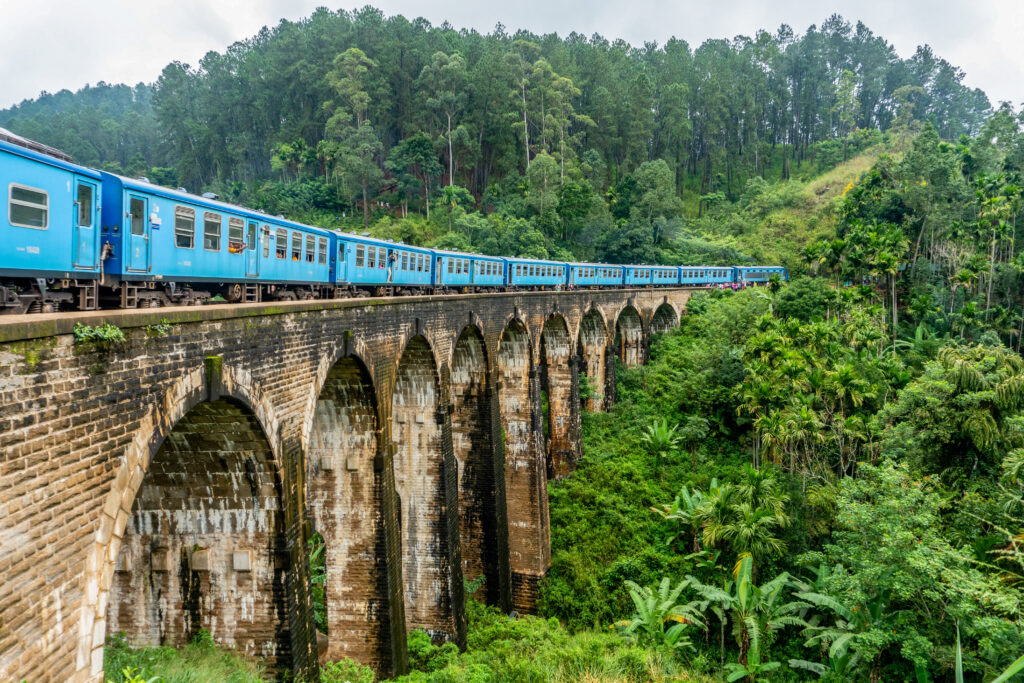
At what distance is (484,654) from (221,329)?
11751 mm

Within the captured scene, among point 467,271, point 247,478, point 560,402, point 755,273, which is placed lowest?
point 560,402

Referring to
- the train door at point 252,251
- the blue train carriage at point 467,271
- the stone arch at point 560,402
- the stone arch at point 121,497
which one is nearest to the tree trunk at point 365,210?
the stone arch at point 560,402

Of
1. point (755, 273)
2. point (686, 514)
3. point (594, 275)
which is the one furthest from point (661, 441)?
point (755, 273)

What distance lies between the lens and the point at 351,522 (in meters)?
13.3

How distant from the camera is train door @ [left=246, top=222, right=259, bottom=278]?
10914 millimetres

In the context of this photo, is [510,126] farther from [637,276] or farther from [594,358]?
[594,358]

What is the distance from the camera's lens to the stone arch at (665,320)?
42375 millimetres

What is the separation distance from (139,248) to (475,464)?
13.4m

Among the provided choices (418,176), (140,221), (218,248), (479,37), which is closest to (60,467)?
(140,221)

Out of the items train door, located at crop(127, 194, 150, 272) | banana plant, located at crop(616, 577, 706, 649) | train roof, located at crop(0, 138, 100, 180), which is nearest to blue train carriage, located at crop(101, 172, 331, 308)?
train door, located at crop(127, 194, 150, 272)

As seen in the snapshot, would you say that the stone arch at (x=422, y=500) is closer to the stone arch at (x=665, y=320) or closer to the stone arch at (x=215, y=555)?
the stone arch at (x=215, y=555)

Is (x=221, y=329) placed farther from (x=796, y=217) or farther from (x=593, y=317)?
(x=796, y=217)

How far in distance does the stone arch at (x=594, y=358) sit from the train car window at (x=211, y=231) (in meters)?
24.5

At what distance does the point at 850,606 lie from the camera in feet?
55.2
